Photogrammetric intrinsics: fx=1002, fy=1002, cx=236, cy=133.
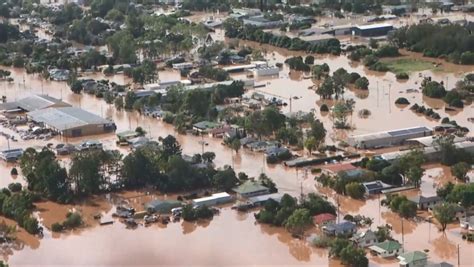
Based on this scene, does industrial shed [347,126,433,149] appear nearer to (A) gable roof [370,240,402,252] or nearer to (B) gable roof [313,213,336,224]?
(B) gable roof [313,213,336,224]

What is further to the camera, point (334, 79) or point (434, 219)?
point (334, 79)

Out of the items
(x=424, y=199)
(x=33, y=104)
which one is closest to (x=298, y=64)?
(x=33, y=104)

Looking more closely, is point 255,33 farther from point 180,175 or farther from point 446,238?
point 446,238

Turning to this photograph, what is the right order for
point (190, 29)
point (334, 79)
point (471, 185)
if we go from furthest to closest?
point (190, 29)
point (334, 79)
point (471, 185)

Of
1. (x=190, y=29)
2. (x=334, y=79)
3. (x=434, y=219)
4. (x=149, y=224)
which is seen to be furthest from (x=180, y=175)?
(x=190, y=29)

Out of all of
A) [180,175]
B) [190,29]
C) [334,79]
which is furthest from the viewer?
[190,29]

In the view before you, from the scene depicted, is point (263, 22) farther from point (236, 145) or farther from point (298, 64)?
point (236, 145)

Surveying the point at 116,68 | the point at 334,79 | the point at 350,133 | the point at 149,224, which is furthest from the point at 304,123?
the point at 116,68
